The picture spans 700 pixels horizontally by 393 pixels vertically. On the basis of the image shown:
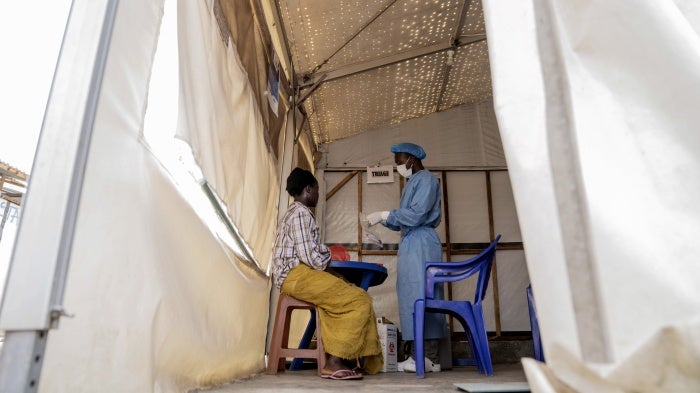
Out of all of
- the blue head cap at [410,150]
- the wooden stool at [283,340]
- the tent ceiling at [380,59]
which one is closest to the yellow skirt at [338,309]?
the wooden stool at [283,340]

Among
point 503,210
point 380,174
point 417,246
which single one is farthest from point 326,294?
point 503,210

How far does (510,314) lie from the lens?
4770 mm

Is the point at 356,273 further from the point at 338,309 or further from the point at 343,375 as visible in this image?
the point at 343,375

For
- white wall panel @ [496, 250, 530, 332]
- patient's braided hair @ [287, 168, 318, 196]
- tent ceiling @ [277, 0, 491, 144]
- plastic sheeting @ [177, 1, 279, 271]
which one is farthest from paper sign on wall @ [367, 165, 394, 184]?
patient's braided hair @ [287, 168, 318, 196]

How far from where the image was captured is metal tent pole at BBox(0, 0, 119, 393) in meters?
0.81

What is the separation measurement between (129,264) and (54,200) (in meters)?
0.29

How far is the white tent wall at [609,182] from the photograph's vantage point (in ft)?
2.46

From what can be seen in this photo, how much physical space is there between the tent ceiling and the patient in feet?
4.91

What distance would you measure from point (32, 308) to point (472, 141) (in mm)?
4996

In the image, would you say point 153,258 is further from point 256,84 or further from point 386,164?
point 386,164

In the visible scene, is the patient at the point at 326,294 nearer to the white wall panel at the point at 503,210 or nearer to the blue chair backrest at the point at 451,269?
the blue chair backrest at the point at 451,269

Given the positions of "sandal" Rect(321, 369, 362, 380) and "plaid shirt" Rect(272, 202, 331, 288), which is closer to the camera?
"sandal" Rect(321, 369, 362, 380)

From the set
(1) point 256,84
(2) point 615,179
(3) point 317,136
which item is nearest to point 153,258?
(2) point 615,179

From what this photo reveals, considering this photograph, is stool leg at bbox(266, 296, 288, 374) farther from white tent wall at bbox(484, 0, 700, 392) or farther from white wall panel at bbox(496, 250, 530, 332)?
white wall panel at bbox(496, 250, 530, 332)
